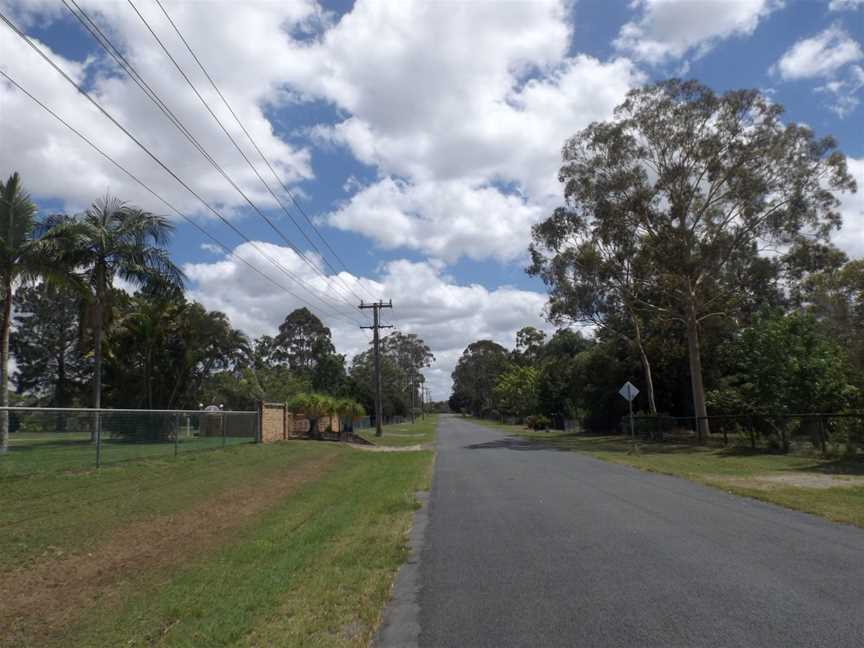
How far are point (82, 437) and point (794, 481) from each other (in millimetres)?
16825

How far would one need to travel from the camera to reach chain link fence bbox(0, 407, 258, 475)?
15.1 m

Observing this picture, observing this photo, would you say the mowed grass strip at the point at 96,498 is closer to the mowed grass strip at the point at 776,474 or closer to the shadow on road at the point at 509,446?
the mowed grass strip at the point at 776,474

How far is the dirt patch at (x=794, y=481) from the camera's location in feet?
53.3

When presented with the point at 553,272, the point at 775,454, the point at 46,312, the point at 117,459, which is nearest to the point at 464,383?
the point at 46,312

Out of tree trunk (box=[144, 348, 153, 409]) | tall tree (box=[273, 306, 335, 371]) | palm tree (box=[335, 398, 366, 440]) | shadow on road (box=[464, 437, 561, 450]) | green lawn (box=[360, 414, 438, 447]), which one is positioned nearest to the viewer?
shadow on road (box=[464, 437, 561, 450])

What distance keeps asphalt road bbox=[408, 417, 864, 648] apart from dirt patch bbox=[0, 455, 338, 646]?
327 cm

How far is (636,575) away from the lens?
744 cm

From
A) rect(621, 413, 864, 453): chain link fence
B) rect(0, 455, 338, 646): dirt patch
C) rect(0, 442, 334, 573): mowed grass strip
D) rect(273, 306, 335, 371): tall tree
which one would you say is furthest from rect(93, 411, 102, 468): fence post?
rect(273, 306, 335, 371): tall tree

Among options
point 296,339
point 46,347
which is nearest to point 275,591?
point 46,347

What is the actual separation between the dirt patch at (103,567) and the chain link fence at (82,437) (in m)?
4.01

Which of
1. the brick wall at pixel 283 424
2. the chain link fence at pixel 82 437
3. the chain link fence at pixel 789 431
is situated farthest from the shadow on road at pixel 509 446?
the chain link fence at pixel 82 437

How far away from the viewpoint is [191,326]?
41438mm

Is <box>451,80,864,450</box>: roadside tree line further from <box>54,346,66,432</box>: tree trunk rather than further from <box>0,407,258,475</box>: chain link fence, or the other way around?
<box>54,346,66,432</box>: tree trunk

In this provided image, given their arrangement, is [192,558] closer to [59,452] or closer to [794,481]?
[59,452]
